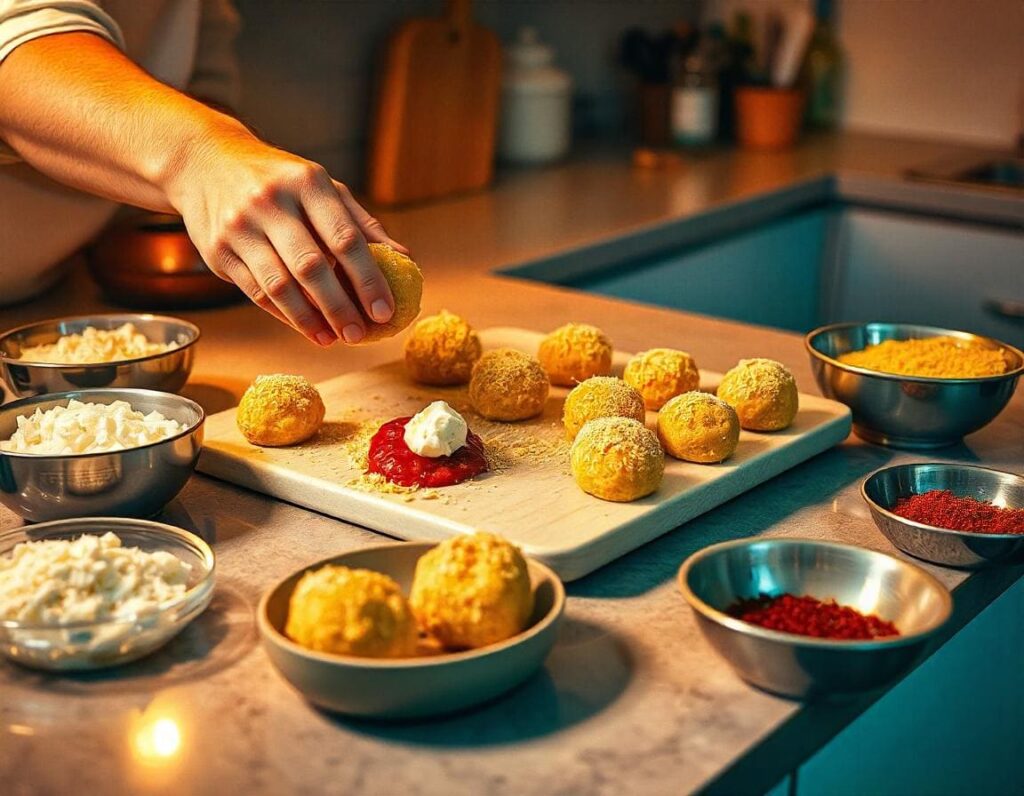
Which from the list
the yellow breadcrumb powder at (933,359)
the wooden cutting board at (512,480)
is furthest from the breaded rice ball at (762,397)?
the yellow breadcrumb powder at (933,359)

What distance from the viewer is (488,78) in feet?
8.81

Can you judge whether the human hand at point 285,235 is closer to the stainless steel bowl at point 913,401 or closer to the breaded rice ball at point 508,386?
the breaded rice ball at point 508,386

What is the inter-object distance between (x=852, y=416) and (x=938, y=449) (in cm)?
10

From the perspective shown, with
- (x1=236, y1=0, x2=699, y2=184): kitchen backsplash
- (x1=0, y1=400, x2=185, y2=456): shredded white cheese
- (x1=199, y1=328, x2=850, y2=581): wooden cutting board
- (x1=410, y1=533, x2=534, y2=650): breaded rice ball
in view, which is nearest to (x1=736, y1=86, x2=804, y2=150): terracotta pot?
(x1=236, y1=0, x2=699, y2=184): kitchen backsplash

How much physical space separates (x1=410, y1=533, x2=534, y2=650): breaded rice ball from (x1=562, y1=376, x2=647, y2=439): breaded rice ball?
1.22 feet

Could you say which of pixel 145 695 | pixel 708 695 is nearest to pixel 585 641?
pixel 708 695

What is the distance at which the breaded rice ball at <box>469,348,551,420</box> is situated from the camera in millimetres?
1354

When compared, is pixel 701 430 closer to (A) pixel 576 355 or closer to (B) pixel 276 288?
(A) pixel 576 355

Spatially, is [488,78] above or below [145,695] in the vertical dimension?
above

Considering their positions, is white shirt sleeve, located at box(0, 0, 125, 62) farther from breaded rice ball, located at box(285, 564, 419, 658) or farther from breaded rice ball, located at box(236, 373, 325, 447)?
breaded rice ball, located at box(285, 564, 419, 658)

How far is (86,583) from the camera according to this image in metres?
0.92

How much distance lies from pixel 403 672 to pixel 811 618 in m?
0.32

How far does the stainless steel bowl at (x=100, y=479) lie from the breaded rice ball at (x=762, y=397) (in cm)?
54

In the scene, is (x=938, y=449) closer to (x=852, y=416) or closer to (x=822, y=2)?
(x=852, y=416)
